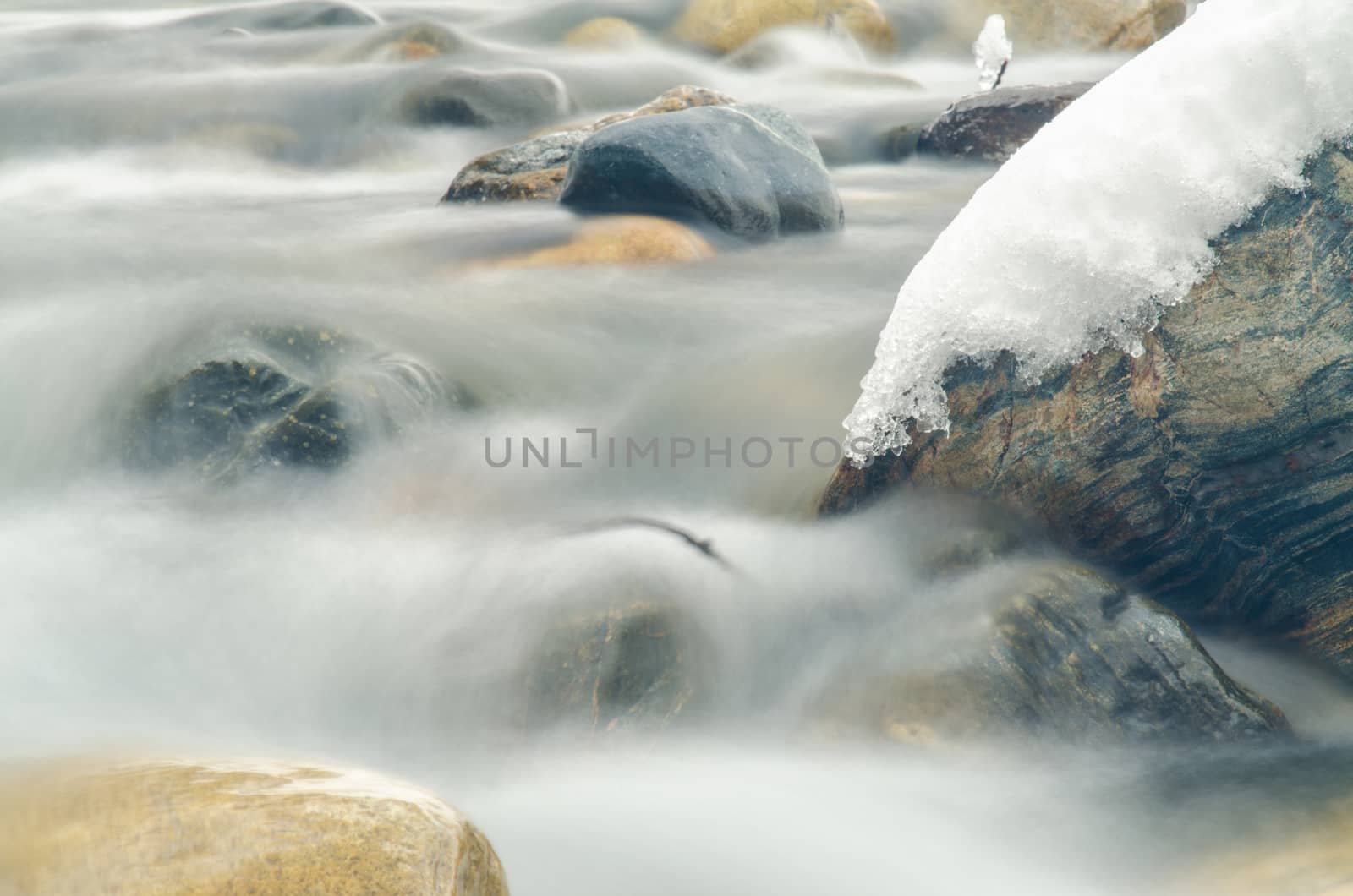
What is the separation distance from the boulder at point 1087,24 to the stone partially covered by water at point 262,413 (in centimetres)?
1434

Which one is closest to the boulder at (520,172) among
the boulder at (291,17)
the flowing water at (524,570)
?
the flowing water at (524,570)

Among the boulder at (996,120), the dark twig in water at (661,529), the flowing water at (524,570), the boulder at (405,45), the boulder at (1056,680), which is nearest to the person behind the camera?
the flowing water at (524,570)

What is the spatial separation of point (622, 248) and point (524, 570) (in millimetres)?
2588

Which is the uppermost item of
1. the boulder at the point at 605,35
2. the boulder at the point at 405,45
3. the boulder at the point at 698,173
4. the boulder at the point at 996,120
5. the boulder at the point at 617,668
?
the boulder at the point at 605,35

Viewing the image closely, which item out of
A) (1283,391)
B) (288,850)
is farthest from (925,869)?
(1283,391)

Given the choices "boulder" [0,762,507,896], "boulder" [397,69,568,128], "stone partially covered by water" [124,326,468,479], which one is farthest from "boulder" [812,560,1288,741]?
"boulder" [397,69,568,128]

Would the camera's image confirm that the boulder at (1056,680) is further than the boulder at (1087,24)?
No

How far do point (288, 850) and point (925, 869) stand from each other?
1328 mm

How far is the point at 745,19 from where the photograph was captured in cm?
1475

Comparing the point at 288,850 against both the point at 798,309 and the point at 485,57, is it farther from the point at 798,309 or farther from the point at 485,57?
the point at 485,57

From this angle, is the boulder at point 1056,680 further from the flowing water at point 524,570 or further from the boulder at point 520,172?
the boulder at point 520,172

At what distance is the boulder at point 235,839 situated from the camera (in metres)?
1.83

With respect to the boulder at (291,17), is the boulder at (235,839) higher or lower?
lower

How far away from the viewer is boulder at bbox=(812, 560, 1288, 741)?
2.70 meters
